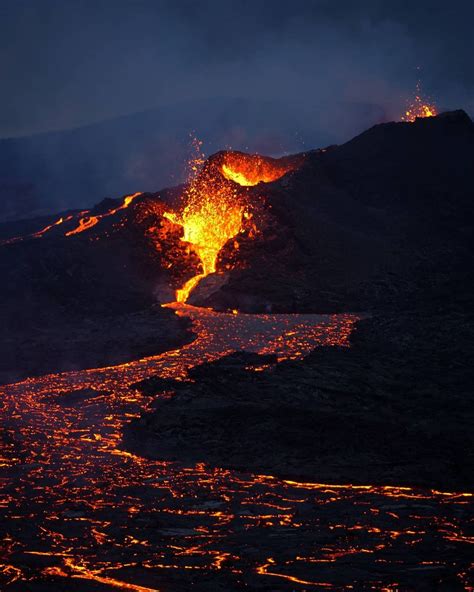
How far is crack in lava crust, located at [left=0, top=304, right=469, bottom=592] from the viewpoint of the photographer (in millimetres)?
7855

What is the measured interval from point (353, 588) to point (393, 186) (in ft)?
124

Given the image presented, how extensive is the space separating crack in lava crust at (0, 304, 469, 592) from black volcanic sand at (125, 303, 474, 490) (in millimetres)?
622

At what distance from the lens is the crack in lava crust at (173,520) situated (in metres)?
7.86

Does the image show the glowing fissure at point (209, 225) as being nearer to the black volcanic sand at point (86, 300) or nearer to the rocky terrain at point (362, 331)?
the black volcanic sand at point (86, 300)

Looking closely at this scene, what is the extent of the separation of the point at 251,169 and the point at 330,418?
106ft

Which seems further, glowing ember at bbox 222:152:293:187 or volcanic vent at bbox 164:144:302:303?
glowing ember at bbox 222:152:293:187

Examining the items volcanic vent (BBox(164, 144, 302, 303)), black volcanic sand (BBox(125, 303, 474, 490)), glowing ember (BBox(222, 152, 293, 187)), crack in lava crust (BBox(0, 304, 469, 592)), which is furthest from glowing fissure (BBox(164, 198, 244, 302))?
crack in lava crust (BBox(0, 304, 469, 592))

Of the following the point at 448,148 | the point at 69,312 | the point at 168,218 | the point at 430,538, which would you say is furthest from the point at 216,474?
the point at 448,148

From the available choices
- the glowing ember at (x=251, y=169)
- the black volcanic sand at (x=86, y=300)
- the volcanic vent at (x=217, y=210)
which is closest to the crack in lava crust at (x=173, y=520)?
the black volcanic sand at (x=86, y=300)

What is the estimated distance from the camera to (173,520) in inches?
370

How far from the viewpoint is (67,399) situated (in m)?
16.5

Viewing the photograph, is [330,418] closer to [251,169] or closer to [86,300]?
[86,300]

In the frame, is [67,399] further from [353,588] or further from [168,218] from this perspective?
[168,218]

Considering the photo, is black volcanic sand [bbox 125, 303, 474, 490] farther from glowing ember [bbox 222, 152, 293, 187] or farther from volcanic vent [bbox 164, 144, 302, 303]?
glowing ember [bbox 222, 152, 293, 187]
